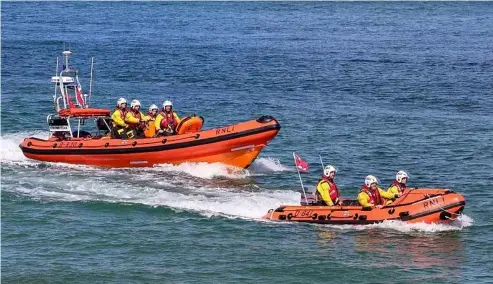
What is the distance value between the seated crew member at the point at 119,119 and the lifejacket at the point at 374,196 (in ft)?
26.8

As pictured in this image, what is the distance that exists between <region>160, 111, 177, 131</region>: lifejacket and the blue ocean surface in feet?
3.76

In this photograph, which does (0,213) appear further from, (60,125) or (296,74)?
(296,74)

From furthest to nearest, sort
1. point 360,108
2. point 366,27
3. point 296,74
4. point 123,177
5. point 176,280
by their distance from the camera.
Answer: point 366,27
point 296,74
point 360,108
point 123,177
point 176,280

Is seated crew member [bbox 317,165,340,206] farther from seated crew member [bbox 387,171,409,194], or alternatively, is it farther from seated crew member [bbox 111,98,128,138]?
seated crew member [bbox 111,98,128,138]

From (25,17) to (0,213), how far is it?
4893 cm

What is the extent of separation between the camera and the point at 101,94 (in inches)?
1581

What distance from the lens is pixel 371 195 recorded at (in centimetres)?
2312

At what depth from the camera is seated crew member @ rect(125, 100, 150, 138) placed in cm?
2856

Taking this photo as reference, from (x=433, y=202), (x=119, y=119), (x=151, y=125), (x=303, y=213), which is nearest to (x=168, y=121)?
(x=151, y=125)

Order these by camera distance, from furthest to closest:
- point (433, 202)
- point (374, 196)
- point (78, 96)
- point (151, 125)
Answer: point (78, 96)
point (151, 125)
point (374, 196)
point (433, 202)

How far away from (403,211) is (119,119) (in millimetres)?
9180

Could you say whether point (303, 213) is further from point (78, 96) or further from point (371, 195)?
point (78, 96)

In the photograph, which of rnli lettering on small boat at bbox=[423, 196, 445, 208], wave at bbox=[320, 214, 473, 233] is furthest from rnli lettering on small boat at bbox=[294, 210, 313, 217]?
rnli lettering on small boat at bbox=[423, 196, 445, 208]

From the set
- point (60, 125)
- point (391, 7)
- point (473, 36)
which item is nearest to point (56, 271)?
point (60, 125)
